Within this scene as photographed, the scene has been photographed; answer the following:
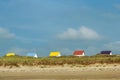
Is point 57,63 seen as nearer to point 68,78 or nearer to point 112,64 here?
point 112,64

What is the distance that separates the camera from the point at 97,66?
46.6m

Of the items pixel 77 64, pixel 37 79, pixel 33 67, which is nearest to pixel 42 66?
pixel 33 67

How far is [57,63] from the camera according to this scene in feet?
164

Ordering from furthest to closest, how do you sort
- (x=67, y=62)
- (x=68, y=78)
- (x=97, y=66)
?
(x=67, y=62)
(x=97, y=66)
(x=68, y=78)

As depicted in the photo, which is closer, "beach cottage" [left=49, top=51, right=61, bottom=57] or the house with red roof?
the house with red roof

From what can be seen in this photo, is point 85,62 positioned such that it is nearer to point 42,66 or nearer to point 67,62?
point 67,62

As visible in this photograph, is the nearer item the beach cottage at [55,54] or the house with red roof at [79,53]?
the house with red roof at [79,53]

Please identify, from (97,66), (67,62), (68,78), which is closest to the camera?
(68,78)

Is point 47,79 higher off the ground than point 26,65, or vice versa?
point 26,65

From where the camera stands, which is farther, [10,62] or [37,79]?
[10,62]

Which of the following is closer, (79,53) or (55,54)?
(79,53)

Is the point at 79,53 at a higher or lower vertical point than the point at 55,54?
lower

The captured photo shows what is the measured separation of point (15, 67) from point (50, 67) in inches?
186

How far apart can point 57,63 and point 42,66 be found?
2138mm
